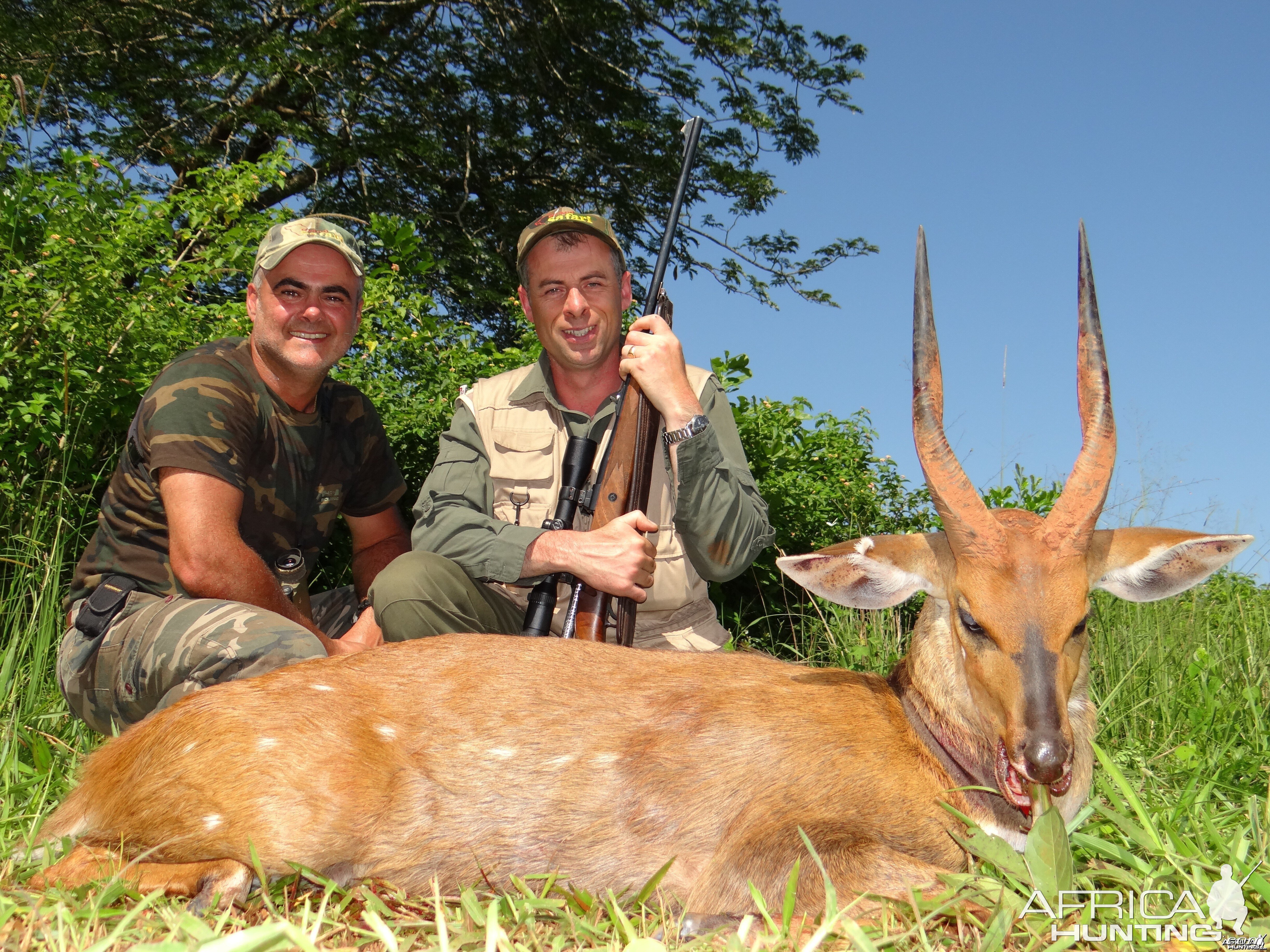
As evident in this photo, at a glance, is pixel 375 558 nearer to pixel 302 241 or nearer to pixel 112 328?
pixel 302 241

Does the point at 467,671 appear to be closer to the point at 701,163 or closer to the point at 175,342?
the point at 175,342

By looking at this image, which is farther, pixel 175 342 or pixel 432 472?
pixel 175 342

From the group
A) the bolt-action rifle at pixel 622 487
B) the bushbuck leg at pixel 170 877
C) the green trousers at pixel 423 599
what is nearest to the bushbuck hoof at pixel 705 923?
the bushbuck leg at pixel 170 877

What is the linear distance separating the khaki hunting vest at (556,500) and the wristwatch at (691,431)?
410 millimetres

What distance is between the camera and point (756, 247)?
15.0 m

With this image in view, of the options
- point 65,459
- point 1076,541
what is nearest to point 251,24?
point 65,459

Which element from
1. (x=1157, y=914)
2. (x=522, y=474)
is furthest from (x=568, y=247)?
(x=1157, y=914)

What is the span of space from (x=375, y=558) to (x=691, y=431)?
191cm

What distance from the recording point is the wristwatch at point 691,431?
4445 mm

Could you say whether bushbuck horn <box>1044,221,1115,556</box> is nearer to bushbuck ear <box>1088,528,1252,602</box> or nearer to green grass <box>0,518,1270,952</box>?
bushbuck ear <box>1088,528,1252,602</box>

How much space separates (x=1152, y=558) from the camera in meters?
3.10

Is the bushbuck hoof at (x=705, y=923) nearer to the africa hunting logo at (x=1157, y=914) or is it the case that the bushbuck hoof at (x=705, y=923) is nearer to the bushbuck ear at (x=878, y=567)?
the africa hunting logo at (x=1157, y=914)

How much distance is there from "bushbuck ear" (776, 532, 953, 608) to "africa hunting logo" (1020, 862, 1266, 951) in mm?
920

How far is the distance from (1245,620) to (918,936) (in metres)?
4.54
